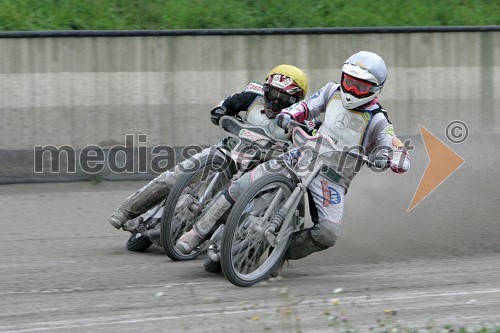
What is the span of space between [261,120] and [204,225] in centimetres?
117

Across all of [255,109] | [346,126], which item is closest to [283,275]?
[346,126]

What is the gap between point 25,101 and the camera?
12500mm

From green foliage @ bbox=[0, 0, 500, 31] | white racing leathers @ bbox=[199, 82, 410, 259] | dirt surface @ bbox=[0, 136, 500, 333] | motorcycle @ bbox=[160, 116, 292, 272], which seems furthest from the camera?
green foliage @ bbox=[0, 0, 500, 31]

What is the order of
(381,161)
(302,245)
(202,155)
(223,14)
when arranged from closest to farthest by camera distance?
1. (381,161)
2. (302,245)
3. (202,155)
4. (223,14)

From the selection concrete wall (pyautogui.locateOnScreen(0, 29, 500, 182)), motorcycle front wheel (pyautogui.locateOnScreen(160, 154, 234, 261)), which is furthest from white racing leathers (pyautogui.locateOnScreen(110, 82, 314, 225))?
concrete wall (pyautogui.locateOnScreen(0, 29, 500, 182))

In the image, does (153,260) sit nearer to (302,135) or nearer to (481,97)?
(302,135)

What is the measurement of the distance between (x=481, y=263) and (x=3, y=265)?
4473 mm

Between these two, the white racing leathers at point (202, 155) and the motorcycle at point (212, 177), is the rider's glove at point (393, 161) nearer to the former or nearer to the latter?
the motorcycle at point (212, 177)

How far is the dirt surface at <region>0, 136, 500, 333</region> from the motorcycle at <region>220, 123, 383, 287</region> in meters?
0.20

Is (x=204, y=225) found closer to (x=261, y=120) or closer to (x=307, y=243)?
(x=307, y=243)

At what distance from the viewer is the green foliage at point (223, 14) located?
13.6m

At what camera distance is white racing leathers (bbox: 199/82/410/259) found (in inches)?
328

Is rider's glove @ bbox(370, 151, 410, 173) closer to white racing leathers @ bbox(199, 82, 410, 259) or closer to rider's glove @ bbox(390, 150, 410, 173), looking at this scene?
rider's glove @ bbox(390, 150, 410, 173)

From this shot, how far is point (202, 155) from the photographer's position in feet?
29.9
